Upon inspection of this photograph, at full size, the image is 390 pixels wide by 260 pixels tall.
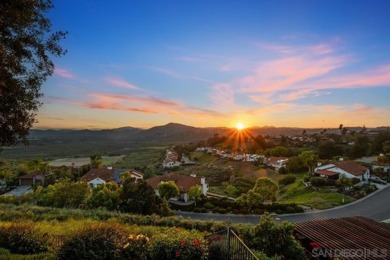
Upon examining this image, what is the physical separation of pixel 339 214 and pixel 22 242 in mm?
37447

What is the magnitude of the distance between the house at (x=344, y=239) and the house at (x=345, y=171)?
48684 mm

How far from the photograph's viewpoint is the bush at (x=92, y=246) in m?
9.27

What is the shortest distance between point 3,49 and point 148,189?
74.0 ft

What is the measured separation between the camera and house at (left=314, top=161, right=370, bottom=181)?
58244 millimetres

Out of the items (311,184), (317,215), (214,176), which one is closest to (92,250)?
(317,215)

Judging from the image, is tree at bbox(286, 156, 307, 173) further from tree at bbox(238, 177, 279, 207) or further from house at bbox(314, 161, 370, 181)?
tree at bbox(238, 177, 279, 207)

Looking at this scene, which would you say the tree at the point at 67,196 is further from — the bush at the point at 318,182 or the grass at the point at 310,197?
the bush at the point at 318,182

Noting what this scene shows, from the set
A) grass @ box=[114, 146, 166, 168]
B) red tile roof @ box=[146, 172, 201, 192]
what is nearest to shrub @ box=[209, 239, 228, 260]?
red tile roof @ box=[146, 172, 201, 192]

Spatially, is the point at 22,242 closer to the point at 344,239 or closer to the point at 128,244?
the point at 128,244

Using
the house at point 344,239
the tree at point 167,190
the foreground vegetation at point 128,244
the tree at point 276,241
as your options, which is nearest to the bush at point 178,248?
the foreground vegetation at point 128,244

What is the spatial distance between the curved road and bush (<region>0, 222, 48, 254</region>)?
26.6 meters

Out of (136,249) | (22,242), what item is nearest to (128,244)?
(136,249)

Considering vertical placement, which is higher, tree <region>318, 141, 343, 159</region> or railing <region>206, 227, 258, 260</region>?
railing <region>206, 227, 258, 260</region>

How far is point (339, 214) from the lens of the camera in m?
38.7
